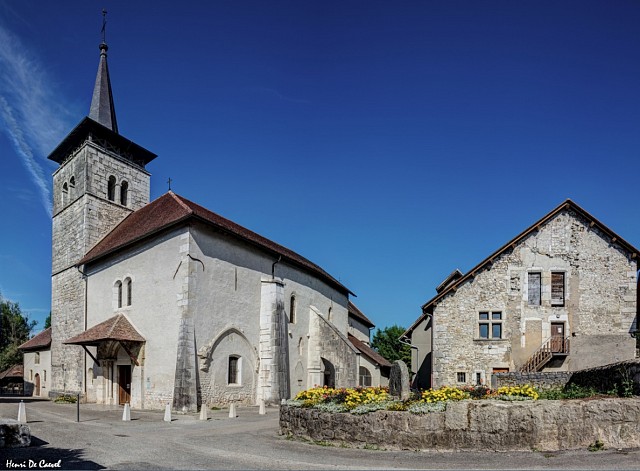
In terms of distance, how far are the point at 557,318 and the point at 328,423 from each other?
56.2 ft

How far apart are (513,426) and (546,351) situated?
Result: 15.8 metres

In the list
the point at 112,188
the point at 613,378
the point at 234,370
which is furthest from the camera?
the point at 112,188

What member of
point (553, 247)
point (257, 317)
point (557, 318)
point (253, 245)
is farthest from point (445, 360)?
point (253, 245)

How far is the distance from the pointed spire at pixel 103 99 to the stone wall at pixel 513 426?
91.6 ft

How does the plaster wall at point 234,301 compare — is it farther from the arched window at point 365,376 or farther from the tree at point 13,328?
the tree at point 13,328

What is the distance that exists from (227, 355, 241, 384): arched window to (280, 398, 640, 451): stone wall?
13.4 meters

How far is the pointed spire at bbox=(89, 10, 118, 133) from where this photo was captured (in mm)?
31516

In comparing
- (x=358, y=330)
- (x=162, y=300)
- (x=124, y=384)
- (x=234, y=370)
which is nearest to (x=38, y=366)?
(x=124, y=384)

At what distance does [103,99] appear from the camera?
105 ft

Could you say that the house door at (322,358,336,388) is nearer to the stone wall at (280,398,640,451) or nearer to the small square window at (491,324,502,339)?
the small square window at (491,324,502,339)

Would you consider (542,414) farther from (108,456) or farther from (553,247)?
(553,247)

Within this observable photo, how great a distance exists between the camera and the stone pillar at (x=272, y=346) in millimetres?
24781

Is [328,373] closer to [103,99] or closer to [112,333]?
[112,333]

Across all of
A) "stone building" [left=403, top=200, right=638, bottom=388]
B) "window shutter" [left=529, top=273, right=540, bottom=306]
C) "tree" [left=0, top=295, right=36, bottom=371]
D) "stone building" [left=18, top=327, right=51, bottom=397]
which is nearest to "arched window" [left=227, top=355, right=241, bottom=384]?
"stone building" [left=403, top=200, right=638, bottom=388]
